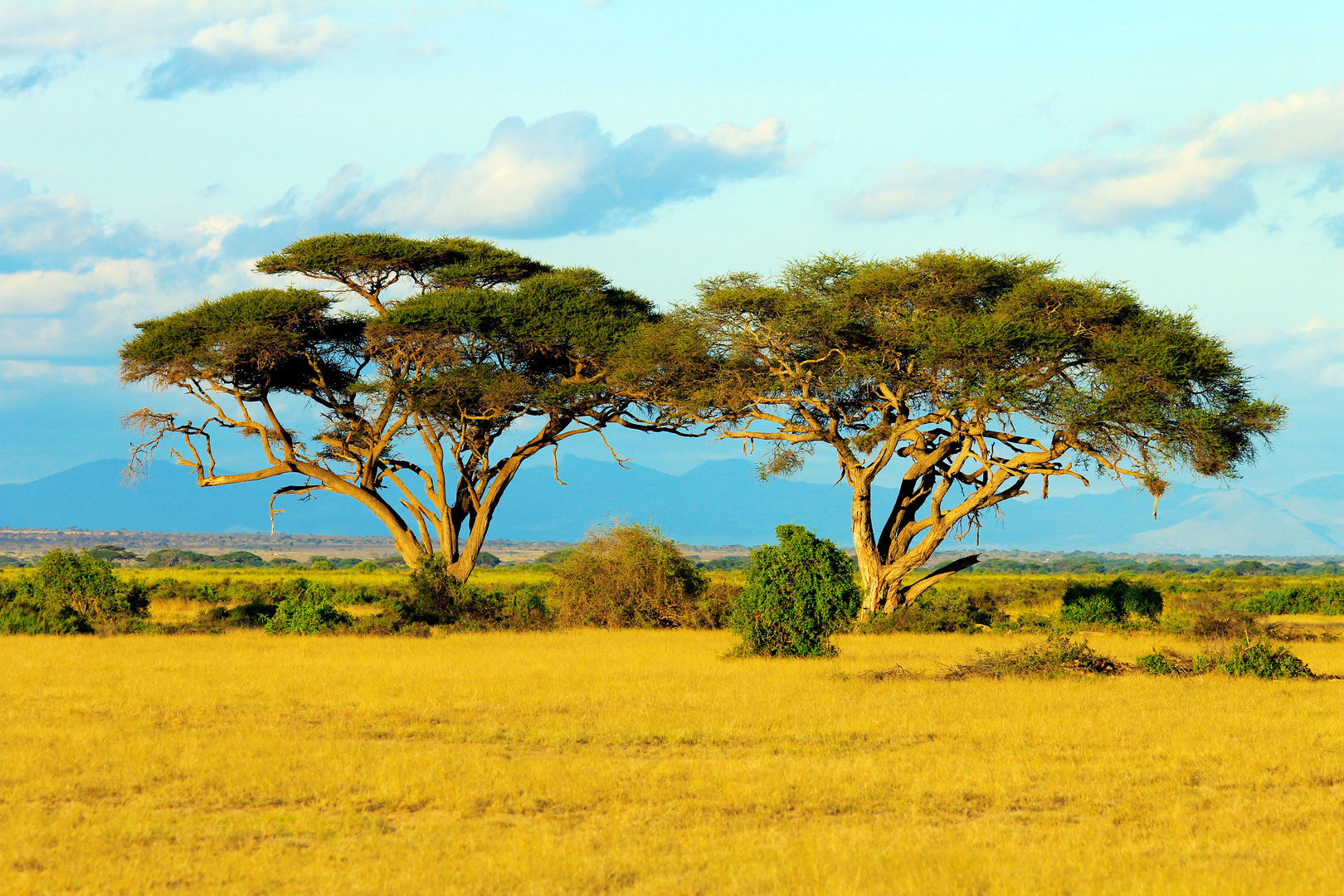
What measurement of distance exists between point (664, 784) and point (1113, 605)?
2299cm

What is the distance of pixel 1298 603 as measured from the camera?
39000mm

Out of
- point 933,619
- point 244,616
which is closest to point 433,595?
point 244,616

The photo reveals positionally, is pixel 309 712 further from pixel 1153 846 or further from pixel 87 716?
pixel 1153 846

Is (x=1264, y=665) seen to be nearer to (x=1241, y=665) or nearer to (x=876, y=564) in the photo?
(x=1241, y=665)

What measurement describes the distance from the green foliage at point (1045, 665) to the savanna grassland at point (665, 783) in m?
0.54

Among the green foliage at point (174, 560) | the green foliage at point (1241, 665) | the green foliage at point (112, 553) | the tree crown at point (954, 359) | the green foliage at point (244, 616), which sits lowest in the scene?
the green foliage at point (1241, 665)

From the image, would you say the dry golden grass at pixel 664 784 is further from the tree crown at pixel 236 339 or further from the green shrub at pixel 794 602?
the tree crown at pixel 236 339

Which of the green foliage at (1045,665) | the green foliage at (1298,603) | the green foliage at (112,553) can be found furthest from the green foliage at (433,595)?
the green foliage at (112,553)

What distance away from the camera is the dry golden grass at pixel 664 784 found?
7.37 m

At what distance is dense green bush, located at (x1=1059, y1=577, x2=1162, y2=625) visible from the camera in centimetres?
2967

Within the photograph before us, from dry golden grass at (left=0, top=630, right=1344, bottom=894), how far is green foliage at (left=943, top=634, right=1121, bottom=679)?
613 mm

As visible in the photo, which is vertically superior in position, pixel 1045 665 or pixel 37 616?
pixel 37 616

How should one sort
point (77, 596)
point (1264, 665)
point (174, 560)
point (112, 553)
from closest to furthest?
point (1264, 665) → point (77, 596) → point (112, 553) → point (174, 560)

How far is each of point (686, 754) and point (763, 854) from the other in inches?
148
